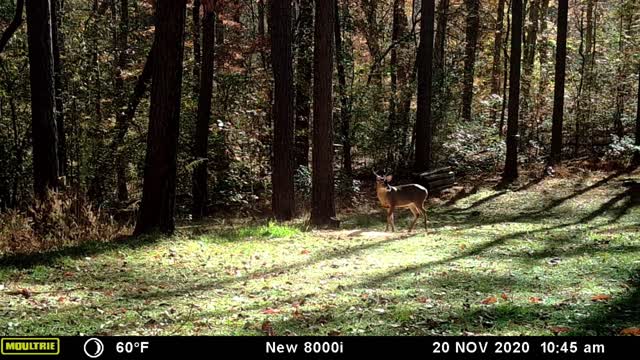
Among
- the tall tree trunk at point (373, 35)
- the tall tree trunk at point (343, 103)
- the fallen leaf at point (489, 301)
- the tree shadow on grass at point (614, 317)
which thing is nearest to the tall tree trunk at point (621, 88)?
the tall tree trunk at point (373, 35)

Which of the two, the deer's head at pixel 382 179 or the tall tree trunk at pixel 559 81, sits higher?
the tall tree trunk at pixel 559 81

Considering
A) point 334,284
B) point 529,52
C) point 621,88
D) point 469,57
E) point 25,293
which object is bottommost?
point 334,284

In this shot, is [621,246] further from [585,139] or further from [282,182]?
[585,139]

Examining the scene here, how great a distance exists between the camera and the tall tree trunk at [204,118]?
1742cm

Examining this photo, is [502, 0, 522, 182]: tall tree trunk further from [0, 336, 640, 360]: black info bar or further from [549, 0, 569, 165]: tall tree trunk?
[0, 336, 640, 360]: black info bar

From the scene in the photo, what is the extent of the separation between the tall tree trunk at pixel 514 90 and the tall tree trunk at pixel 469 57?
6.64 m

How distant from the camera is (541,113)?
2667 centimetres

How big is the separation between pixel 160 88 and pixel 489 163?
56.8 ft

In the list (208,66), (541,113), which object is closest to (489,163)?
(541,113)

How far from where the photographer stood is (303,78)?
71.5 feet

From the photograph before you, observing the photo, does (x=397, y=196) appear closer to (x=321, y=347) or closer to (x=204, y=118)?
(x=204, y=118)

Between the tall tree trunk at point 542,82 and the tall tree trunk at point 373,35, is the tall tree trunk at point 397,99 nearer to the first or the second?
the tall tree trunk at point 373,35

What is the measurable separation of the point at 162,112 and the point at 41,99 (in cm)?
306

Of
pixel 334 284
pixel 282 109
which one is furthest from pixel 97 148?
pixel 334 284
